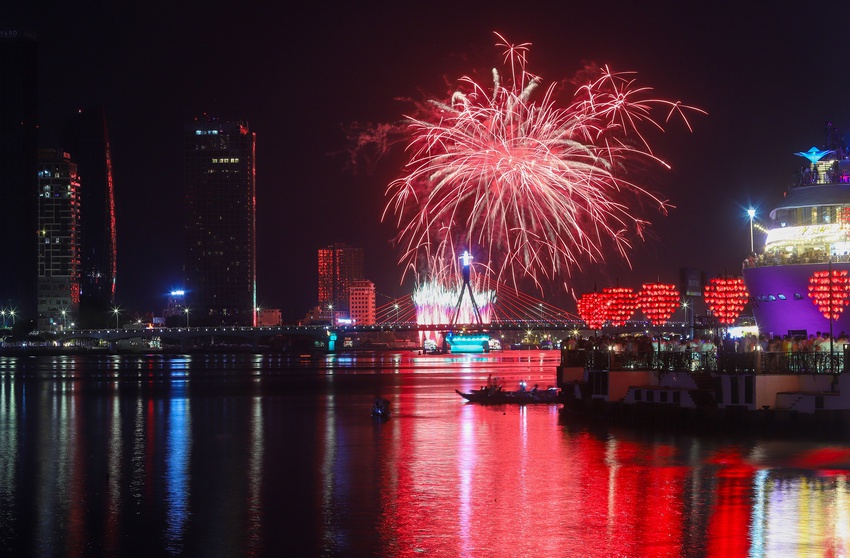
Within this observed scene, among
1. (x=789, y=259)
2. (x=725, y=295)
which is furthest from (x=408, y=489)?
(x=789, y=259)

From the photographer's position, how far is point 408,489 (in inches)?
1305

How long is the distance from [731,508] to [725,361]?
17.6 meters

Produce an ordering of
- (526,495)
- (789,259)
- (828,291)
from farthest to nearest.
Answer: (789,259), (828,291), (526,495)

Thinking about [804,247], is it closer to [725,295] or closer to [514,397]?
[725,295]

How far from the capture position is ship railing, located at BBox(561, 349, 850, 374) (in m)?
43.9

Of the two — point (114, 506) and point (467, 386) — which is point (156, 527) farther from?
point (467, 386)

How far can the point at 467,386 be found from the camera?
89688 mm

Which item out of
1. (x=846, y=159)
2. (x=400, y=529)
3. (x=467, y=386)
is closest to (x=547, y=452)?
(x=400, y=529)

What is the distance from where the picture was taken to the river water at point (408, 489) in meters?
25.2

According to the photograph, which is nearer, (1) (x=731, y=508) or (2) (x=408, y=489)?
(1) (x=731, y=508)

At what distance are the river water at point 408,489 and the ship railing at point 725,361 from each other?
3.17 meters

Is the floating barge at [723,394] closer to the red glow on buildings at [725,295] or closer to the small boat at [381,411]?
the red glow on buildings at [725,295]

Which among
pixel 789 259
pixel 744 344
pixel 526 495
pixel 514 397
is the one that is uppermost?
pixel 789 259

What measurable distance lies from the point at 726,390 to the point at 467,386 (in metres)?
44.9
